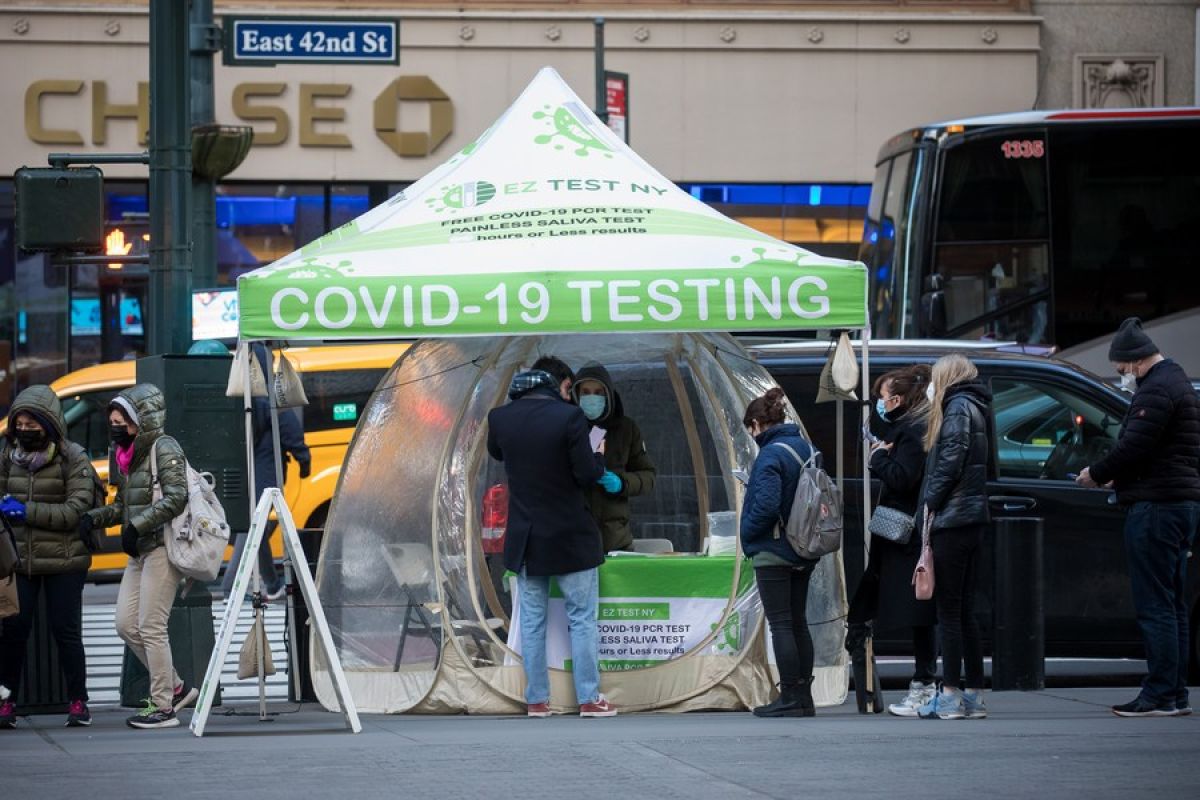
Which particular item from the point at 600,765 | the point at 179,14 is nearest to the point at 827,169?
the point at 179,14

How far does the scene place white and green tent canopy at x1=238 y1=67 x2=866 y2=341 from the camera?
945 cm

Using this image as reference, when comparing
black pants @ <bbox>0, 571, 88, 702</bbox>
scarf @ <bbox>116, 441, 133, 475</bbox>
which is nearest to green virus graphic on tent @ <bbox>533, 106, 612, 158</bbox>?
scarf @ <bbox>116, 441, 133, 475</bbox>

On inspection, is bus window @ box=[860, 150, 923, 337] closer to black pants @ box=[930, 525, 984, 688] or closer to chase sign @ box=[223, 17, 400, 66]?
chase sign @ box=[223, 17, 400, 66]

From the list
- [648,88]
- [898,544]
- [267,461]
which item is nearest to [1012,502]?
[898,544]

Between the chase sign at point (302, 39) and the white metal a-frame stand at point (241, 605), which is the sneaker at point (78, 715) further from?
the chase sign at point (302, 39)

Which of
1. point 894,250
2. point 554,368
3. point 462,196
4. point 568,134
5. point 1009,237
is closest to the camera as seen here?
point 554,368

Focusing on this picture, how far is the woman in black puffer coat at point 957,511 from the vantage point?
9.29 metres

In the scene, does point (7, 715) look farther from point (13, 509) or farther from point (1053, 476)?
point (1053, 476)

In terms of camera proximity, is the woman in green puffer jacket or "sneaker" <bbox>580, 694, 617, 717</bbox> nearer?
the woman in green puffer jacket

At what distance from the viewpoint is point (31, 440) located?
9648mm

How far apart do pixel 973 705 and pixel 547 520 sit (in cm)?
227

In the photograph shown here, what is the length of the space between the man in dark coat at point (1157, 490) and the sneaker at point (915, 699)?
1018mm

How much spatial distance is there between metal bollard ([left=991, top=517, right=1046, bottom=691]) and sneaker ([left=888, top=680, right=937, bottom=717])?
82 centimetres

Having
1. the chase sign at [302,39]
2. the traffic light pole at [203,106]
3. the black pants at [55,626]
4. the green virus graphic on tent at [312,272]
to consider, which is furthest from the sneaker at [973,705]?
the traffic light pole at [203,106]
